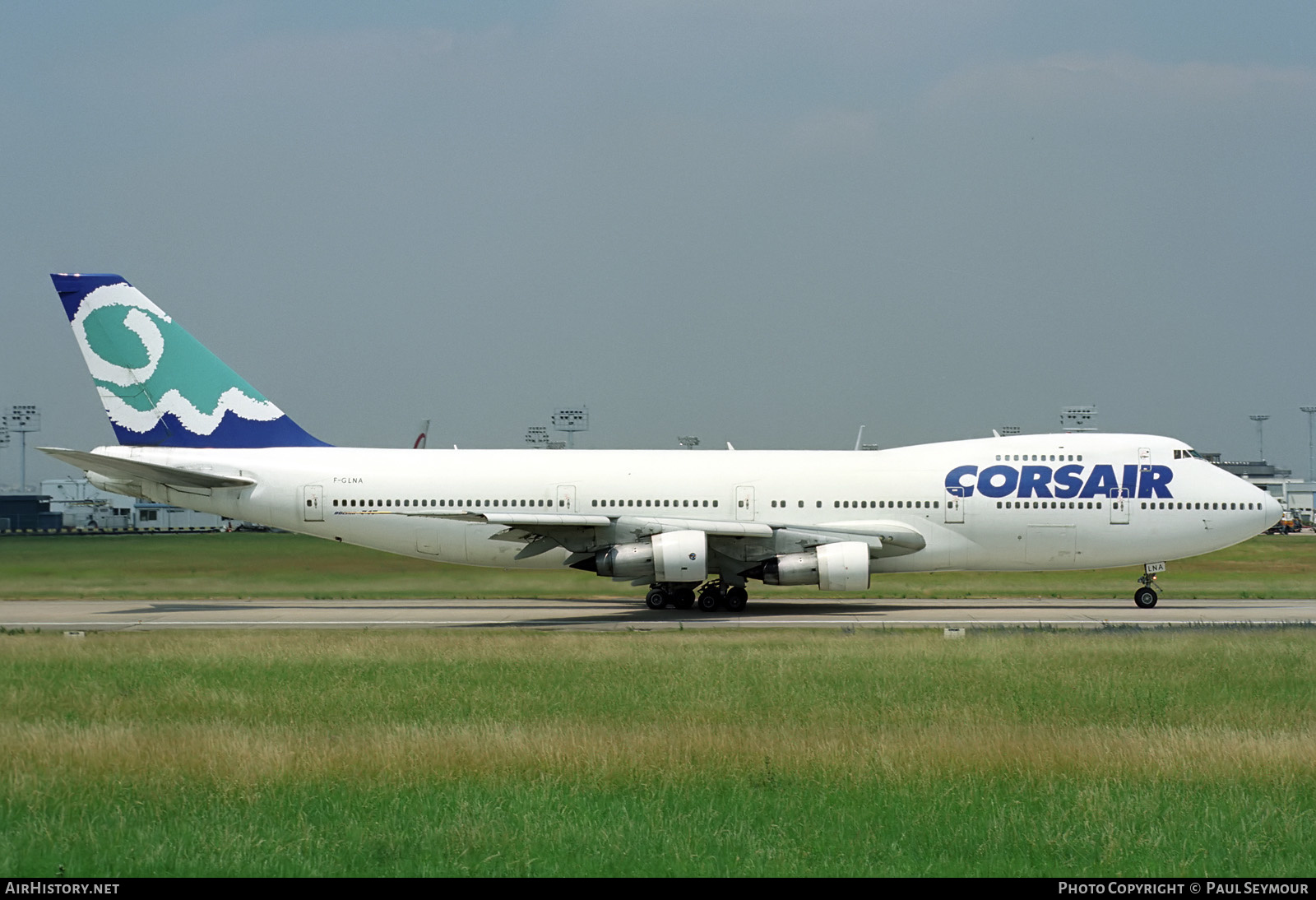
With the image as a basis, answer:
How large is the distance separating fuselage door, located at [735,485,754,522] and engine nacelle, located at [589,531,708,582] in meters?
2.20

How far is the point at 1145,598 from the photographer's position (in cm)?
3103

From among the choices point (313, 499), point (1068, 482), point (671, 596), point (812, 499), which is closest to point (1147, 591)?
point (1068, 482)

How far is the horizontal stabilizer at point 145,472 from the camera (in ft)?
95.9

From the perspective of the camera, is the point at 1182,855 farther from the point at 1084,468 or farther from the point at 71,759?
the point at 1084,468

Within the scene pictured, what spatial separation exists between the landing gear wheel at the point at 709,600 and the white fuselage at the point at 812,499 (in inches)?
71.9

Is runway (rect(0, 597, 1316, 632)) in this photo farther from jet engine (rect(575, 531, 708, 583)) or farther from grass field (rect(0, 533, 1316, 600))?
jet engine (rect(575, 531, 708, 583))

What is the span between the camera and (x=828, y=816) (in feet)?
32.6

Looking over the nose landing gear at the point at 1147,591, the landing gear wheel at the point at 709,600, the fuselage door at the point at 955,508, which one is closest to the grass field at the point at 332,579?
the nose landing gear at the point at 1147,591

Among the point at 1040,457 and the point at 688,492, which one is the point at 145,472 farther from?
the point at 1040,457

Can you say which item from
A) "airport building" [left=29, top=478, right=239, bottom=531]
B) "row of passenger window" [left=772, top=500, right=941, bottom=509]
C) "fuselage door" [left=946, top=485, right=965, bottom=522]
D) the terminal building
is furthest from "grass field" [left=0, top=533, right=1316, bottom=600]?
"airport building" [left=29, top=478, right=239, bottom=531]

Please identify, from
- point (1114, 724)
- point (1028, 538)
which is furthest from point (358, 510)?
point (1114, 724)

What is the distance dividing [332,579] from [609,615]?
941cm
